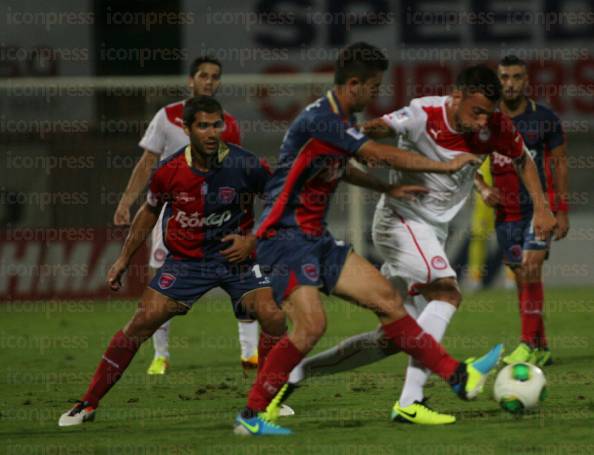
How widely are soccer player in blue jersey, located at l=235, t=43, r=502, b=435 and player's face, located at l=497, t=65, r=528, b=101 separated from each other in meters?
2.71

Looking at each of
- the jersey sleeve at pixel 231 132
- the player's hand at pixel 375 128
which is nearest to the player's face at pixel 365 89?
the player's hand at pixel 375 128

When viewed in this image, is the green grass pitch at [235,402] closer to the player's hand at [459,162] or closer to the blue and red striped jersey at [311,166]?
the blue and red striped jersey at [311,166]

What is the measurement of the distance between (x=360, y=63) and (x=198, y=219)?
1301 millimetres

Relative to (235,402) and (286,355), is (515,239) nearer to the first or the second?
(235,402)

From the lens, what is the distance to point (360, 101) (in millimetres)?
5961

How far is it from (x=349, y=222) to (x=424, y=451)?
9866 mm

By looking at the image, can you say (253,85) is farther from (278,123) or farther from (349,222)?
(349,222)

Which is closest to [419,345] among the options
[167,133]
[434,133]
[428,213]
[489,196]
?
[428,213]

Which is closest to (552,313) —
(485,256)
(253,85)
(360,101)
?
(485,256)

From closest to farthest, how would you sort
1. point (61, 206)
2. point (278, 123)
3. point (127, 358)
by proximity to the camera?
point (127, 358) < point (61, 206) < point (278, 123)

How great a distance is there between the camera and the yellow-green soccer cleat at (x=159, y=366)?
8727mm

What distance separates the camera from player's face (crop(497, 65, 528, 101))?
850cm

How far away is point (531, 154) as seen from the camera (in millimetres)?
8664

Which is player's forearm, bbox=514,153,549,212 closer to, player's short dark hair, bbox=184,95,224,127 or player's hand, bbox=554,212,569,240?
player's short dark hair, bbox=184,95,224,127
